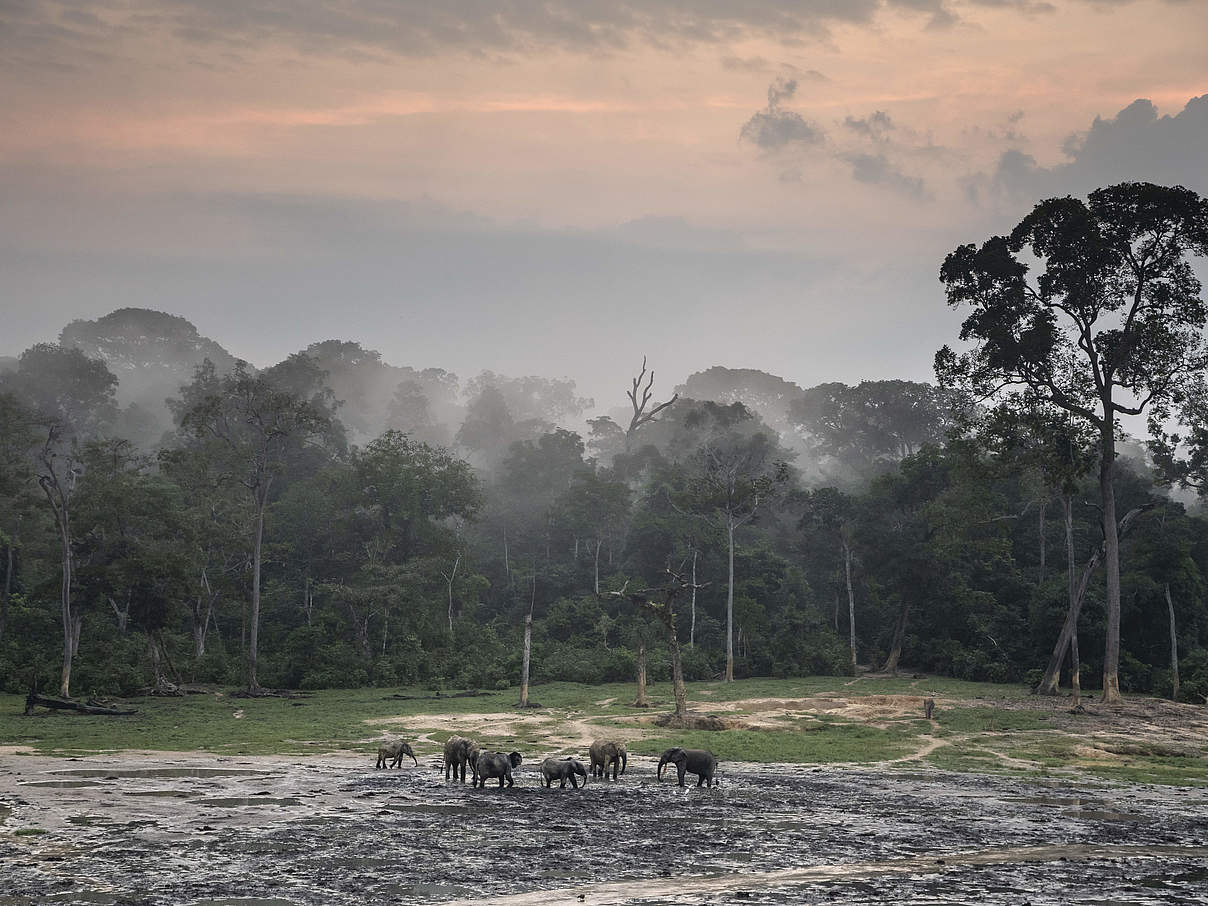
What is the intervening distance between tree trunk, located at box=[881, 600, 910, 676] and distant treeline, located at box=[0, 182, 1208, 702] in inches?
11.1

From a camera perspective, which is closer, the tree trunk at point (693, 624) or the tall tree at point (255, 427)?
the tall tree at point (255, 427)

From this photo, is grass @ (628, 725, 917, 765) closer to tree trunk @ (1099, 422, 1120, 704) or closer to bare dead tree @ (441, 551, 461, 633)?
tree trunk @ (1099, 422, 1120, 704)

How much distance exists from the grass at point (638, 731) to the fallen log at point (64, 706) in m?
0.41

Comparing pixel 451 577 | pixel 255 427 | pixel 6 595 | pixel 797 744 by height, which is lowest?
pixel 797 744

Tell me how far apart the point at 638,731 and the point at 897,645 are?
34187 millimetres

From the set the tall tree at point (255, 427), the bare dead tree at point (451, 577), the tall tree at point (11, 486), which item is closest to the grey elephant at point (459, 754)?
the tall tree at point (255, 427)

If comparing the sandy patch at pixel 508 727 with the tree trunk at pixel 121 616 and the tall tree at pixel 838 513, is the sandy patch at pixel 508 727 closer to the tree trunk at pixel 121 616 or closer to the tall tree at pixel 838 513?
the tree trunk at pixel 121 616

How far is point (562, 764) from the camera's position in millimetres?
21562

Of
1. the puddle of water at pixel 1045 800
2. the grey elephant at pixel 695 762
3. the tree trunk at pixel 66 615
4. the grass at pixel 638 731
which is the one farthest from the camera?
the tree trunk at pixel 66 615

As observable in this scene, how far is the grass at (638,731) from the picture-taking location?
27672 millimetres

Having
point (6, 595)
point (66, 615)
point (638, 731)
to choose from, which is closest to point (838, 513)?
point (638, 731)

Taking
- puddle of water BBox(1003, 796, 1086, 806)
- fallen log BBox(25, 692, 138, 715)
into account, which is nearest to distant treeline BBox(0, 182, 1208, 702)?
fallen log BBox(25, 692, 138, 715)

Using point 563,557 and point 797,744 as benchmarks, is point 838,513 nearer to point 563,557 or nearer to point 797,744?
point 563,557

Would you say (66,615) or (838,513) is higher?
(838,513)
